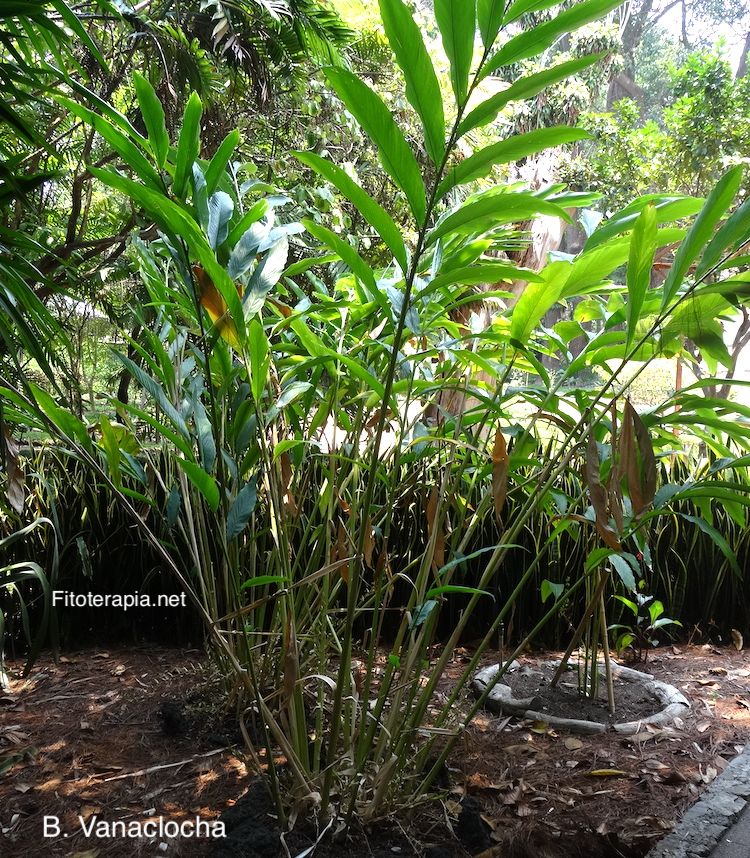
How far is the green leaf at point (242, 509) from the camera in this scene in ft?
3.25

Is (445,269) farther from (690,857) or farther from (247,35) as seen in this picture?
(247,35)

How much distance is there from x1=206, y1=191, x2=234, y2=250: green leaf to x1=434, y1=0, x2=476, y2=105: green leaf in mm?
463

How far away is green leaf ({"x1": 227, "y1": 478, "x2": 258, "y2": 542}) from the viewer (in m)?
0.99

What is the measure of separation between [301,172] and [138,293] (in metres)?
0.98

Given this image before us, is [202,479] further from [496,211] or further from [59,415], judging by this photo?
[496,211]

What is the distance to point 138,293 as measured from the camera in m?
3.33

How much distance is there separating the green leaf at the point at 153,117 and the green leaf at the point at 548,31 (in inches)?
16.7

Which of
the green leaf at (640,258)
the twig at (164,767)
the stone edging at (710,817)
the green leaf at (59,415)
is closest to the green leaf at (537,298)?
the green leaf at (640,258)

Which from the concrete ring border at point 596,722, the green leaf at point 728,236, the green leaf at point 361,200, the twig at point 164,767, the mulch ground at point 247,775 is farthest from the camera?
the concrete ring border at point 596,722

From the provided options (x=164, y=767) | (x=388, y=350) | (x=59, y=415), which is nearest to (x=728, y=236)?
(x=388, y=350)

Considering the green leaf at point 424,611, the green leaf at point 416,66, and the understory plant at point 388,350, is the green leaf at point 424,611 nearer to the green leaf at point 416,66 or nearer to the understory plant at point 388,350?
the understory plant at point 388,350

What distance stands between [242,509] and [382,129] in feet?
1.76

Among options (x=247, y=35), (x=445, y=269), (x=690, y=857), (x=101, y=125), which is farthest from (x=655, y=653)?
(x=247, y=35)

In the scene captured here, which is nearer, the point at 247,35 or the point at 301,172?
the point at 247,35
